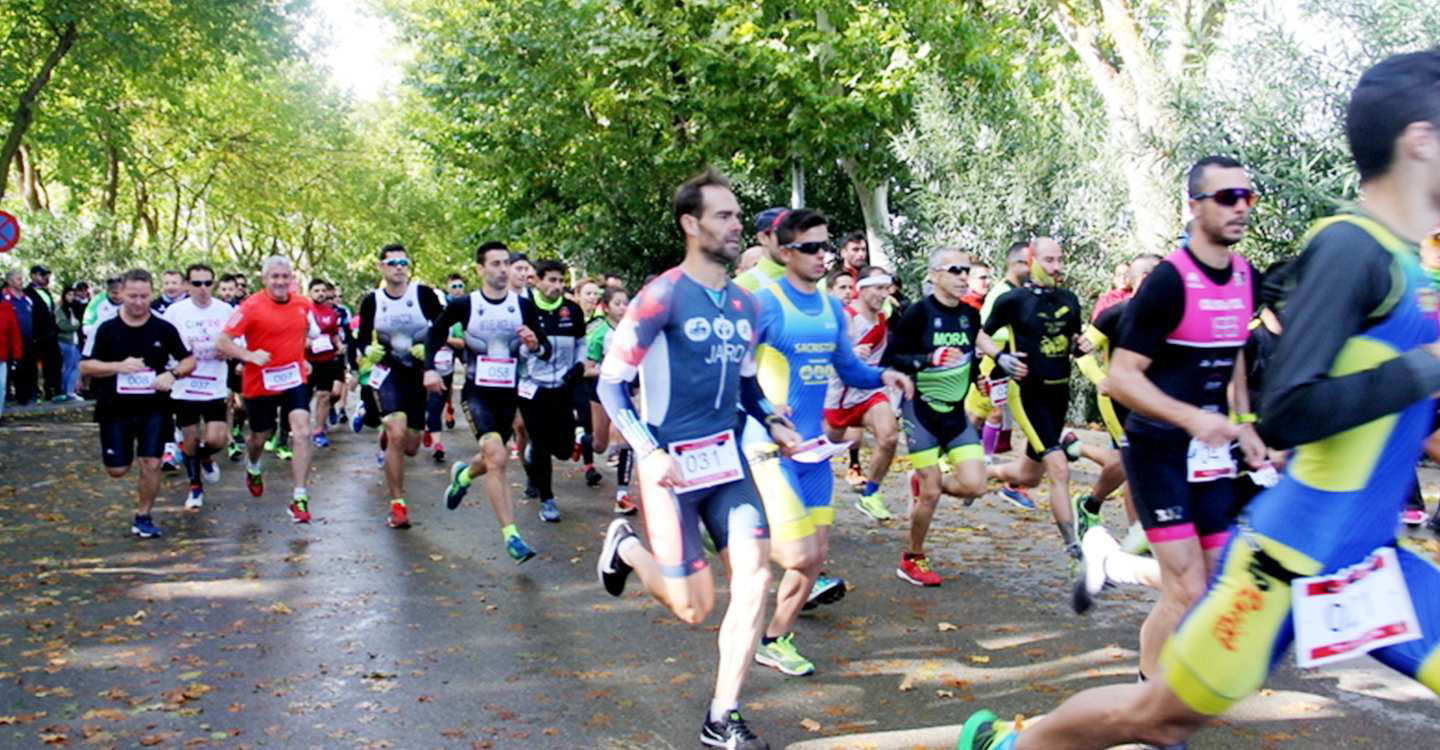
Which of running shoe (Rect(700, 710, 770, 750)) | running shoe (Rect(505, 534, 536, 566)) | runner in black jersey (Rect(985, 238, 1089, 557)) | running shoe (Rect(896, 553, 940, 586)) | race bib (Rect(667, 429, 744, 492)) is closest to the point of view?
running shoe (Rect(700, 710, 770, 750))

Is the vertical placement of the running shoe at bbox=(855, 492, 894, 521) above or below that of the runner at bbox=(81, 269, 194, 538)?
below

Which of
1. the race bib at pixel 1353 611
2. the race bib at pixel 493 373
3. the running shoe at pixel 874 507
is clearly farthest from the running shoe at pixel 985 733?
the running shoe at pixel 874 507

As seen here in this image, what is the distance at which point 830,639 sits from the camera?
6.89 metres

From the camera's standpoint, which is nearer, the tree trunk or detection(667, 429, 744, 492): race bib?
detection(667, 429, 744, 492): race bib

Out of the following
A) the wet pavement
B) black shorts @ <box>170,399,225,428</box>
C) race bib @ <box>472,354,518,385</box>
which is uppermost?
race bib @ <box>472,354,518,385</box>

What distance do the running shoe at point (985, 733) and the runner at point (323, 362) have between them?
12.6m

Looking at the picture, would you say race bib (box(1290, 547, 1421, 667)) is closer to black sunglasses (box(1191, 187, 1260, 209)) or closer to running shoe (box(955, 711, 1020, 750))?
running shoe (box(955, 711, 1020, 750))

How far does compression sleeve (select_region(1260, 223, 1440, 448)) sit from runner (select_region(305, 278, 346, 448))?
13.6 metres

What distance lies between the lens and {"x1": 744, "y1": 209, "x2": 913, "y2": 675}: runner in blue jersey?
19.6ft

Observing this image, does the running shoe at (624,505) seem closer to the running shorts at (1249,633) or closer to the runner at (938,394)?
the runner at (938,394)

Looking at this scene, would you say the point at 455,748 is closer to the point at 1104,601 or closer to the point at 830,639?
the point at 830,639

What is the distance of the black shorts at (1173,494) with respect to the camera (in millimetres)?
4875

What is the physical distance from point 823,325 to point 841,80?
48.4ft

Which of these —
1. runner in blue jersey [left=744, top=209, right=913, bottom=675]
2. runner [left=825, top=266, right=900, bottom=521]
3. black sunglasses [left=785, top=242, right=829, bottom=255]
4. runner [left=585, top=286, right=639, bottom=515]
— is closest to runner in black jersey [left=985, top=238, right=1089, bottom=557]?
runner [left=825, top=266, right=900, bottom=521]
